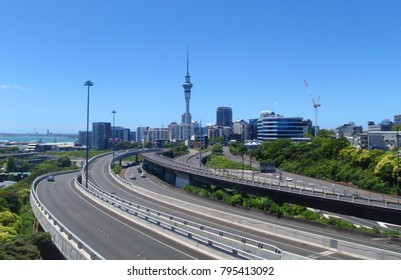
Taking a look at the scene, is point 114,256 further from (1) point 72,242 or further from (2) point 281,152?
(2) point 281,152

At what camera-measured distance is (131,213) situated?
31.9 m

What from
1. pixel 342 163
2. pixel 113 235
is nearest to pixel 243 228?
pixel 113 235

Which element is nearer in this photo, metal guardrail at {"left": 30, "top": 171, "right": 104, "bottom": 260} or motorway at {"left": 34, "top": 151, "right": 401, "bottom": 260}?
metal guardrail at {"left": 30, "top": 171, "right": 104, "bottom": 260}

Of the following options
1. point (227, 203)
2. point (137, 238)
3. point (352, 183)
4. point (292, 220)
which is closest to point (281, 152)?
point (352, 183)

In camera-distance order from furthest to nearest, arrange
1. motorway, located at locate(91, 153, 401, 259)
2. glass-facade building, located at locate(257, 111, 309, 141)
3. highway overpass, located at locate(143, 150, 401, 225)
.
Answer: glass-facade building, located at locate(257, 111, 309, 141), highway overpass, located at locate(143, 150, 401, 225), motorway, located at locate(91, 153, 401, 259)

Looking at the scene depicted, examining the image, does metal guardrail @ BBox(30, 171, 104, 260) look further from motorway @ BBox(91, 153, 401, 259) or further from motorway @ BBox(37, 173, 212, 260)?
motorway @ BBox(91, 153, 401, 259)

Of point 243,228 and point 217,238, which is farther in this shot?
point 243,228

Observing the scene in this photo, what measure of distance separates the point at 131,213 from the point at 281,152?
65.2m

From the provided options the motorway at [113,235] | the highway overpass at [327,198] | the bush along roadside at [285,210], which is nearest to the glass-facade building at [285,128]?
the highway overpass at [327,198]

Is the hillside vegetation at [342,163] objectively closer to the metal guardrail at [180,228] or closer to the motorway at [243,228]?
the motorway at [243,228]

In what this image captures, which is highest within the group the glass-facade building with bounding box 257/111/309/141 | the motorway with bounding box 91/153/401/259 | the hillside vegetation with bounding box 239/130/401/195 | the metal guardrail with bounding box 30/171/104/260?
the glass-facade building with bounding box 257/111/309/141

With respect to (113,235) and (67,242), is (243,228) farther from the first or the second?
(67,242)

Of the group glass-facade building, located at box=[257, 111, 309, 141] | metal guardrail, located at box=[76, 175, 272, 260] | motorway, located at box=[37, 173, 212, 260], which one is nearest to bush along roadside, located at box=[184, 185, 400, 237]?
metal guardrail, located at box=[76, 175, 272, 260]

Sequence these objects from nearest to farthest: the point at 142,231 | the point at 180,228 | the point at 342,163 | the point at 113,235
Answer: the point at 180,228, the point at 113,235, the point at 142,231, the point at 342,163
